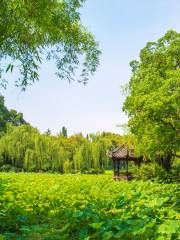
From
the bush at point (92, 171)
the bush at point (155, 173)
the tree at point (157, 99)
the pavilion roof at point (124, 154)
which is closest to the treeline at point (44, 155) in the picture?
the bush at point (92, 171)

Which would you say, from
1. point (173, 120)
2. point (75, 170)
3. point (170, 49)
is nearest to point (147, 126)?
point (173, 120)

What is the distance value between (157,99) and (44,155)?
24763 millimetres

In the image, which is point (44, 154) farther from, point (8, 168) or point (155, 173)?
point (155, 173)

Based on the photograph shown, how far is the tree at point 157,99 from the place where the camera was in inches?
712

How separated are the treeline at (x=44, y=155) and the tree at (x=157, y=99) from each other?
69.1ft

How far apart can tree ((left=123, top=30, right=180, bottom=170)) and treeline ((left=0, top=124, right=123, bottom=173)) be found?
21.1 metres

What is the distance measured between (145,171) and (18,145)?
819 inches

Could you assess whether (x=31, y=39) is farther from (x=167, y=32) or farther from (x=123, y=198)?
(x=167, y=32)

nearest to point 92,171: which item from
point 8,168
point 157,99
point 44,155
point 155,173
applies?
point 44,155

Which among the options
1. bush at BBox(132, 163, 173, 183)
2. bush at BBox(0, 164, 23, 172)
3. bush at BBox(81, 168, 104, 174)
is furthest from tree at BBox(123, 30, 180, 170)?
bush at BBox(0, 164, 23, 172)

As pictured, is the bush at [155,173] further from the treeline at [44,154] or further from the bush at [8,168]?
the bush at [8,168]

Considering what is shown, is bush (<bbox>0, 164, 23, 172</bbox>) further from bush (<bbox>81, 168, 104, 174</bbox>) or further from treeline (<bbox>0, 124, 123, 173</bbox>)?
bush (<bbox>81, 168, 104, 174</bbox>)

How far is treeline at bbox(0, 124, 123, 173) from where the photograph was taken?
133 ft

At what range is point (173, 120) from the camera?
19.2 meters
